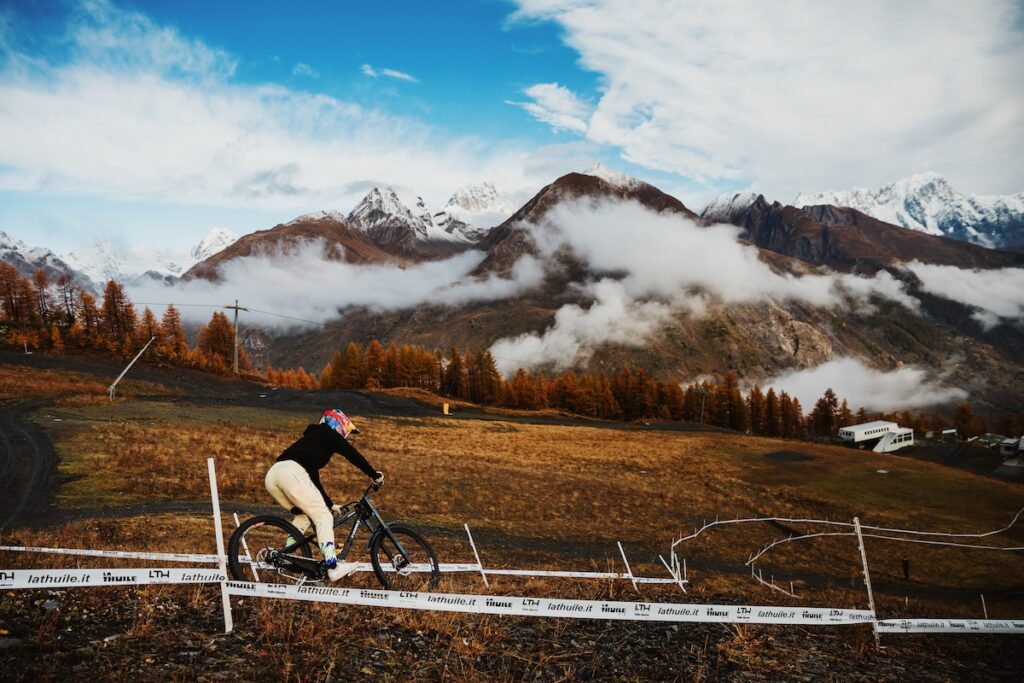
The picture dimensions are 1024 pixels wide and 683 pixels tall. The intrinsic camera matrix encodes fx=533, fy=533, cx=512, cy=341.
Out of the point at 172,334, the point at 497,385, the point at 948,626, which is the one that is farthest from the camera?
the point at 497,385

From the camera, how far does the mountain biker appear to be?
29.0 feet

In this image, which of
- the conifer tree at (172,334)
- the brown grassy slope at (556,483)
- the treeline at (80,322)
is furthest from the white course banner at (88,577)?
the conifer tree at (172,334)

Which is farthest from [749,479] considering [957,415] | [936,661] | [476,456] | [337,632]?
[957,415]

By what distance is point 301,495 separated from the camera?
8867 millimetres

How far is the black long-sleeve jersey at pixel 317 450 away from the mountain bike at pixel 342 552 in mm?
707

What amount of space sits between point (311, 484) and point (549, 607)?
4459 millimetres

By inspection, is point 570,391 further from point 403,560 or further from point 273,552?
point 273,552

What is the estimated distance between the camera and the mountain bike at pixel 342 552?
8852 mm

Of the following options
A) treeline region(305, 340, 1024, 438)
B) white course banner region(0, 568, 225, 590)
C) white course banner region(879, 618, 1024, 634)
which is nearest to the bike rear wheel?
white course banner region(0, 568, 225, 590)

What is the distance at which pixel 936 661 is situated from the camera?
336 inches

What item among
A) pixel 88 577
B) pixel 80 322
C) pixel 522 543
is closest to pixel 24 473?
pixel 522 543

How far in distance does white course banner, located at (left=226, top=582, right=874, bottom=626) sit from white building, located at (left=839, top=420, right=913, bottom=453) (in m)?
123

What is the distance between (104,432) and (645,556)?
110 feet

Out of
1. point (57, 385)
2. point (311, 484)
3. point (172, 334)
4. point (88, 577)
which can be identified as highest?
point (172, 334)
